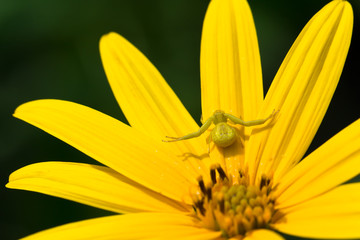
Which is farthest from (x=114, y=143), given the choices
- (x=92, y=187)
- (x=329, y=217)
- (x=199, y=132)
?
(x=329, y=217)

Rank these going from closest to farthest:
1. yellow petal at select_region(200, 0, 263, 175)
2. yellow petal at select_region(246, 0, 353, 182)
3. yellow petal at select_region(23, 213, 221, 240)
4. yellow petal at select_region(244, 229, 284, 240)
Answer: yellow petal at select_region(244, 229, 284, 240) < yellow petal at select_region(23, 213, 221, 240) < yellow petal at select_region(246, 0, 353, 182) < yellow petal at select_region(200, 0, 263, 175)

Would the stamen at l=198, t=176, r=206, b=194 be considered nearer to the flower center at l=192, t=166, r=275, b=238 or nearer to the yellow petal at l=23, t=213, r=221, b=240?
the flower center at l=192, t=166, r=275, b=238

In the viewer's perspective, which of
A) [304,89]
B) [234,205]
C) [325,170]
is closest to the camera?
[325,170]

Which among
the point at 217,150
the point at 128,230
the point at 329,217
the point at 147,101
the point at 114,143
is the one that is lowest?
the point at 329,217

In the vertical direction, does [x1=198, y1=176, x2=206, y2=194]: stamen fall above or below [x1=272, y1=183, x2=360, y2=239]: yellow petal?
above

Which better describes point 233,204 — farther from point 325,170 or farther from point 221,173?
point 325,170

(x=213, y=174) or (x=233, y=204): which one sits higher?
(x=213, y=174)

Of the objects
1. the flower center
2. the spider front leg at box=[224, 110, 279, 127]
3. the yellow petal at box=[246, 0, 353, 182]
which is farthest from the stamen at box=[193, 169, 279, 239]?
the spider front leg at box=[224, 110, 279, 127]
